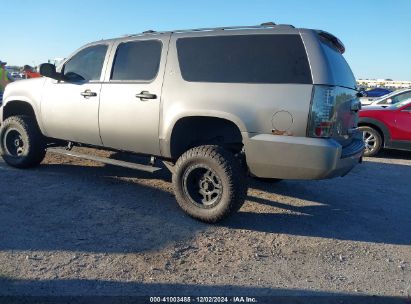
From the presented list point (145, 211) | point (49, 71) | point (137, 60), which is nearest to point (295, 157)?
point (145, 211)

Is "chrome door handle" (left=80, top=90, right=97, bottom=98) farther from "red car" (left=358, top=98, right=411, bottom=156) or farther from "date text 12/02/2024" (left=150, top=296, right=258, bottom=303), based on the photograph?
"red car" (left=358, top=98, right=411, bottom=156)

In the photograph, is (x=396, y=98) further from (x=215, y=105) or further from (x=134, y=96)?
(x=134, y=96)

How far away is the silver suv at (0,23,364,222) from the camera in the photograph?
3709mm

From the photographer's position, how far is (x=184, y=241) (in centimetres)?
377

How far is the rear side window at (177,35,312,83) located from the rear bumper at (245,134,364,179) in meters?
0.59

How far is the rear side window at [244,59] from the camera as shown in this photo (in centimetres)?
379

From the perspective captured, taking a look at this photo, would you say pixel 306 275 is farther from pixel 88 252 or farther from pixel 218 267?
pixel 88 252

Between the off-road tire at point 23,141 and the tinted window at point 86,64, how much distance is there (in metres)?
1.04

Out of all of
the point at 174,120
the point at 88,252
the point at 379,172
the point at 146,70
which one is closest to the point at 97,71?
the point at 146,70

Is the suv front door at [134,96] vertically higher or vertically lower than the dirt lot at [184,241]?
higher

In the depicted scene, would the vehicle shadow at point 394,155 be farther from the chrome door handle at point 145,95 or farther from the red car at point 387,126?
the chrome door handle at point 145,95

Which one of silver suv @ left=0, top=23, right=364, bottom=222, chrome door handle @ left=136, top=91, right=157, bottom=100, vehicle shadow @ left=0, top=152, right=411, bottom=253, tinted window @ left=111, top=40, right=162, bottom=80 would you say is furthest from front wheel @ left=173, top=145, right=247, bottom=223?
tinted window @ left=111, top=40, right=162, bottom=80

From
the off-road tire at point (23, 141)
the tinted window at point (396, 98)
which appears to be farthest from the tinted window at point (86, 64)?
the tinted window at point (396, 98)

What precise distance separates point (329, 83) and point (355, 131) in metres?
1.31
